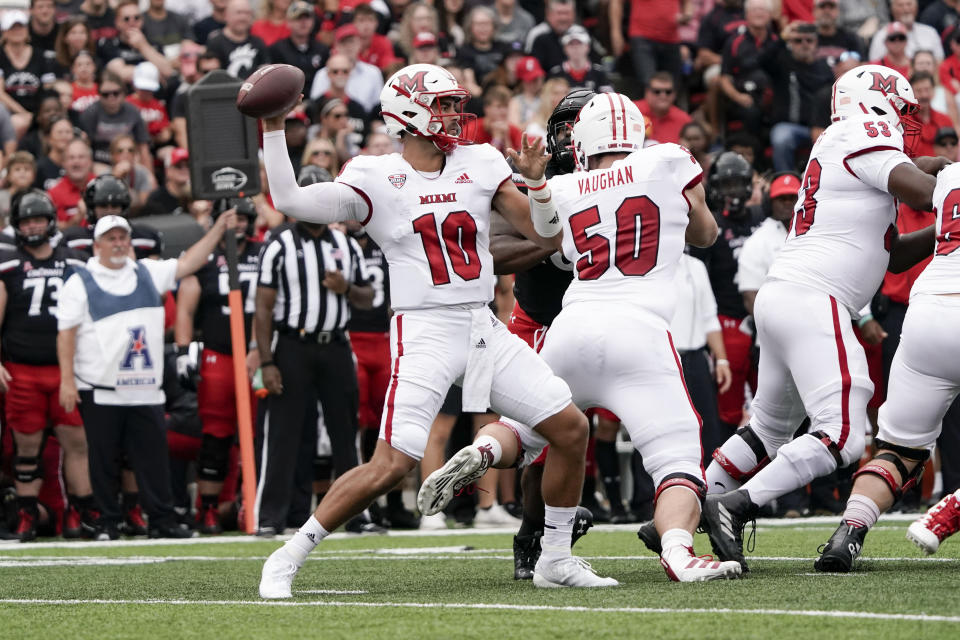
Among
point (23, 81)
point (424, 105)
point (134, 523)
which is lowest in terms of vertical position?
point (134, 523)

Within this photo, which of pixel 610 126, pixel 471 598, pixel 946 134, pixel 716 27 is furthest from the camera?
pixel 716 27

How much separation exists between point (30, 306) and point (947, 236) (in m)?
6.03

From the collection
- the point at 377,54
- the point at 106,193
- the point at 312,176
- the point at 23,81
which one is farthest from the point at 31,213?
the point at 377,54

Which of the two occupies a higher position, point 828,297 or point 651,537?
point 828,297

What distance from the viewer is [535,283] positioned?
258 inches

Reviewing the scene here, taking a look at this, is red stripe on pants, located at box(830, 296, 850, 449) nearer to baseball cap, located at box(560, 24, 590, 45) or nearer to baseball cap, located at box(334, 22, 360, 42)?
baseball cap, located at box(560, 24, 590, 45)

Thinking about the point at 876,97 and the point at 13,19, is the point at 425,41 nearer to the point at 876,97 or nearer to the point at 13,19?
the point at 13,19

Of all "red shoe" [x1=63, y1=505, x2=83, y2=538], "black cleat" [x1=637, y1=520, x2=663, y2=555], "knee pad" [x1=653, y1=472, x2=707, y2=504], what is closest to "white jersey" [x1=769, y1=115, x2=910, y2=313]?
"knee pad" [x1=653, y1=472, x2=707, y2=504]

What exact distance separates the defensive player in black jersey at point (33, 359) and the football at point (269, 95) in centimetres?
455

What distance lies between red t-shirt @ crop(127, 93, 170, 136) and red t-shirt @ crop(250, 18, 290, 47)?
1.14m

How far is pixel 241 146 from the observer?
9.72 meters

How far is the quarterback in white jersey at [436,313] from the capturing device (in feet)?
17.6

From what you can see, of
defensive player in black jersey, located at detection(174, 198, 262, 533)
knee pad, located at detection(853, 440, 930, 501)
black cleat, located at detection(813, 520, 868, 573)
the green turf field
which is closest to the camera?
the green turf field

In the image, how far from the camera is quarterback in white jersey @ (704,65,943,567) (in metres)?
5.84
